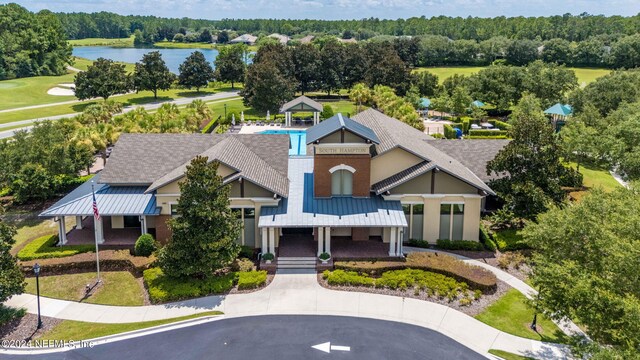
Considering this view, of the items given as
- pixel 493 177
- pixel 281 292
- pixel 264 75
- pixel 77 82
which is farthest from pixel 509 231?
pixel 77 82

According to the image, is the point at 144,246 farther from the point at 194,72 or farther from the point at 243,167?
the point at 194,72

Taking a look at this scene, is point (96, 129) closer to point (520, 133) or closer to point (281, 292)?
point (281, 292)

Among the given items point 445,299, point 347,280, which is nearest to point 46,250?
point 347,280

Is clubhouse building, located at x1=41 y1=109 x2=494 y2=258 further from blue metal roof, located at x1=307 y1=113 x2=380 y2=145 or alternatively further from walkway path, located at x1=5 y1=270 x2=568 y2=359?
walkway path, located at x1=5 y1=270 x2=568 y2=359

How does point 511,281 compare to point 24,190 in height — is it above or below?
below

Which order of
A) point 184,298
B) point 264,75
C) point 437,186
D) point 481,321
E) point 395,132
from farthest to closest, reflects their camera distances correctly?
point 264,75 → point 395,132 → point 437,186 → point 184,298 → point 481,321

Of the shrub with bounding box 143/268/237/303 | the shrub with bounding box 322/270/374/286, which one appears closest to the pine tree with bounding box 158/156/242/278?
the shrub with bounding box 143/268/237/303

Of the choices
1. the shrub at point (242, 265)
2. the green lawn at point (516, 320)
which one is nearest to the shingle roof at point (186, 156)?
the shrub at point (242, 265)
